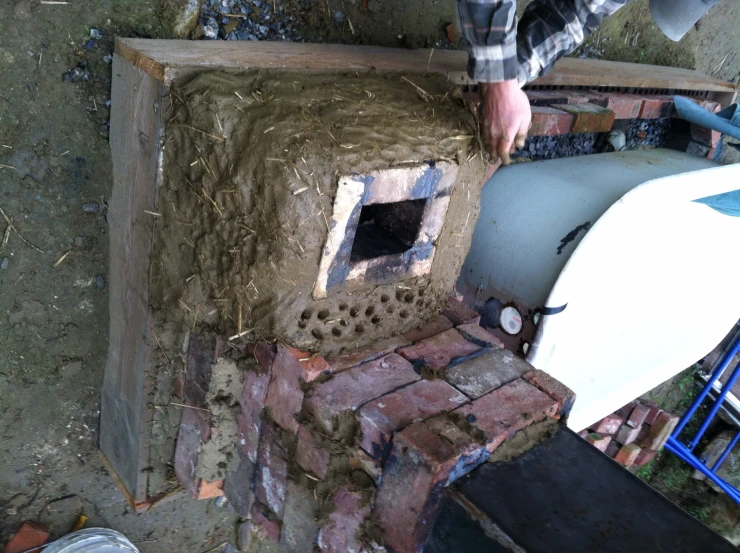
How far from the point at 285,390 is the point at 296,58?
1218 millimetres

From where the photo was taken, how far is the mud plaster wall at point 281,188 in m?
1.70

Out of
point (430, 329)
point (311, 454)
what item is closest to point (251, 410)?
point (311, 454)

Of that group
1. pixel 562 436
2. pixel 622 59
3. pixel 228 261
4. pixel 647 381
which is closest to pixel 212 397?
pixel 228 261

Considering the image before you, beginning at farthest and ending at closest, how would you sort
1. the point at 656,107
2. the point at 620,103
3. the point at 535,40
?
the point at 656,107 < the point at 620,103 < the point at 535,40

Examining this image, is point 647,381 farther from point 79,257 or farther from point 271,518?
point 79,257

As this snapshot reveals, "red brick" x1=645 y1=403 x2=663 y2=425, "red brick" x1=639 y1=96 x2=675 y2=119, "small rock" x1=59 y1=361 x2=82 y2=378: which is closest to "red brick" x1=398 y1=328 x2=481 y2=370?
"small rock" x1=59 y1=361 x2=82 y2=378

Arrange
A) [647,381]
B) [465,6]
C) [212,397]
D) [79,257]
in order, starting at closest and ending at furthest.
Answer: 1. [465,6]
2. [212,397]
3. [79,257]
4. [647,381]

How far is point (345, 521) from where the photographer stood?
6.34ft

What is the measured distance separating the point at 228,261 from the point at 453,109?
96 cm

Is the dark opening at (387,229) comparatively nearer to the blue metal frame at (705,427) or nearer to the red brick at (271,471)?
the red brick at (271,471)

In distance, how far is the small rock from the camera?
257cm

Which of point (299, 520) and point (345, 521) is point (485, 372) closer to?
point (345, 521)

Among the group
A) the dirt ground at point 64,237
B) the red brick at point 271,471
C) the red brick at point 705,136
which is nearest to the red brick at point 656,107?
the red brick at point 705,136

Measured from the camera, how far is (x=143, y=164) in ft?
6.72
